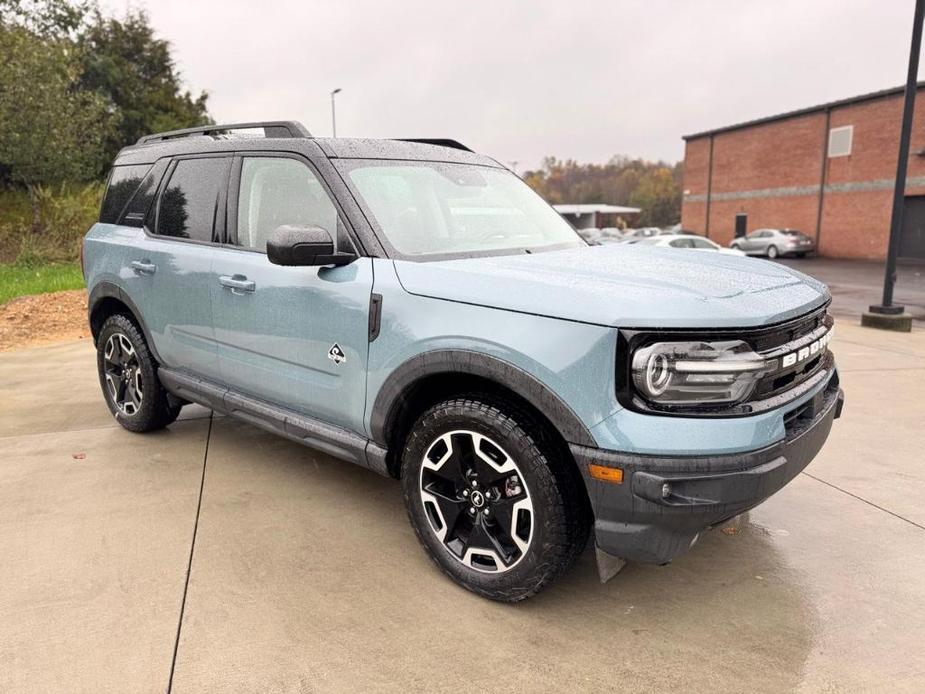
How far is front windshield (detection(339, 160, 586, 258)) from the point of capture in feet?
10.4

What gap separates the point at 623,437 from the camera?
227cm

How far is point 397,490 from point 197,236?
186 cm

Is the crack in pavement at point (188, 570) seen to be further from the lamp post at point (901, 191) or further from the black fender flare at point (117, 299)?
the lamp post at point (901, 191)

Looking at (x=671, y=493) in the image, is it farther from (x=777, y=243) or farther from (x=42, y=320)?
(x=777, y=243)

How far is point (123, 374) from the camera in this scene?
188 inches

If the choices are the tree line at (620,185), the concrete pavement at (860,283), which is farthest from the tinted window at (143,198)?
the tree line at (620,185)

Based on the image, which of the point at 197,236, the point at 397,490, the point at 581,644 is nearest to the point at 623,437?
the point at 581,644

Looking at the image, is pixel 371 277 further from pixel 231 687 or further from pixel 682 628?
pixel 682 628

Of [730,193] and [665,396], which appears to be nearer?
[665,396]

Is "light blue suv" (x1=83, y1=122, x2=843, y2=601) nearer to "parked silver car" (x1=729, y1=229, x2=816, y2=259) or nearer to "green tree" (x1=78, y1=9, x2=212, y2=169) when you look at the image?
"green tree" (x1=78, y1=9, x2=212, y2=169)

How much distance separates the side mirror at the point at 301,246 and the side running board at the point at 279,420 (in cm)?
82

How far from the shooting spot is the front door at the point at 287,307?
10.0ft

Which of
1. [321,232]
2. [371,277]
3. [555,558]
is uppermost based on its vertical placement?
[321,232]

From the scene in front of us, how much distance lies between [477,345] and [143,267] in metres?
2.65
